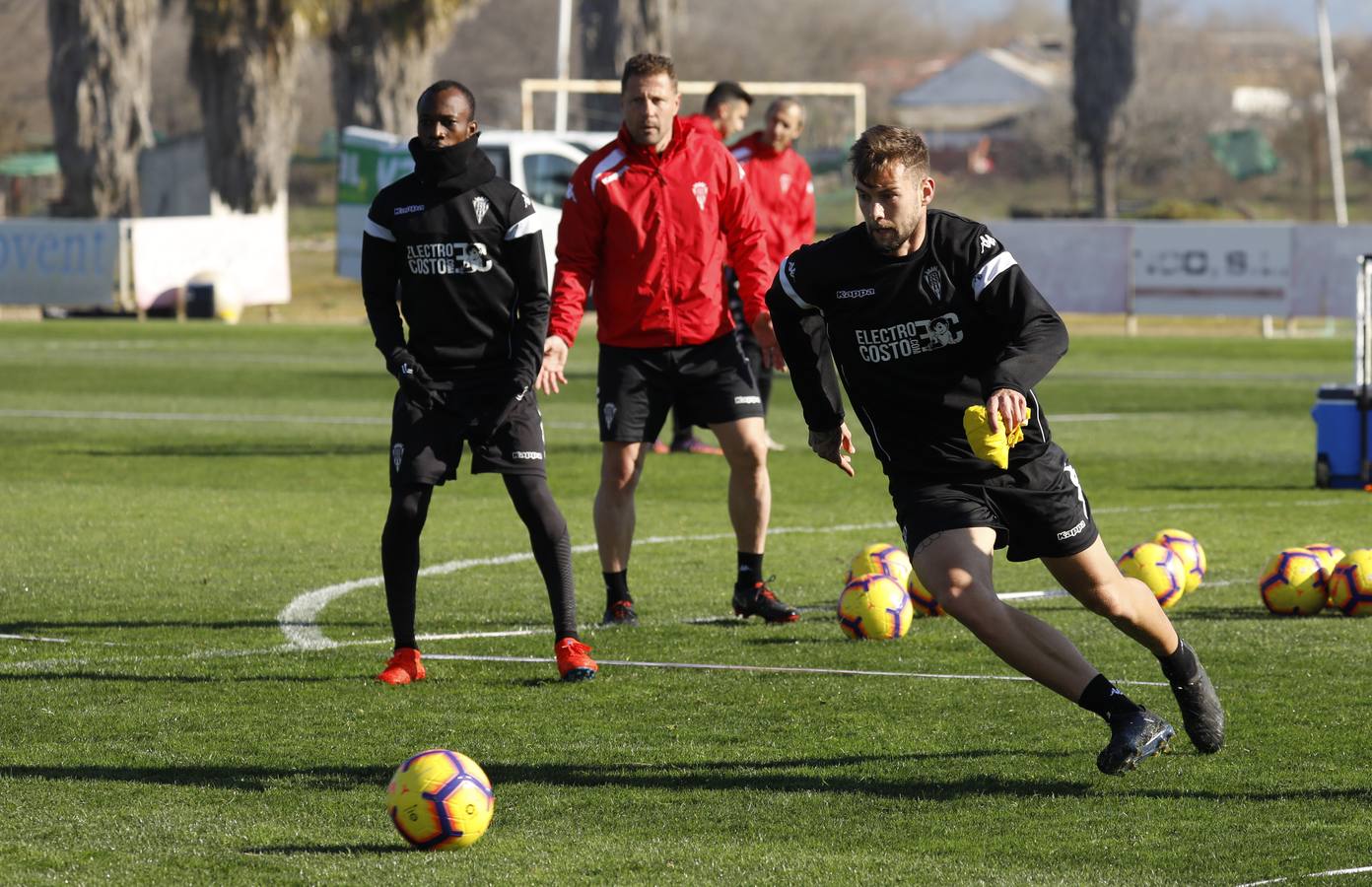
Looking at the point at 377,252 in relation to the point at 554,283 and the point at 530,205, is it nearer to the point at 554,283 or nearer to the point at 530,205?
the point at 530,205

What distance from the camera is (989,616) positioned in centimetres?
579

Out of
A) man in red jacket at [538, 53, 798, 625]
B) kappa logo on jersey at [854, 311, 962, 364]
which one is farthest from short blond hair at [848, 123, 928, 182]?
man in red jacket at [538, 53, 798, 625]

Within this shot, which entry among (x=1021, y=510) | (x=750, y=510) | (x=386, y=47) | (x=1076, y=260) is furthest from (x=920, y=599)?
(x=386, y=47)

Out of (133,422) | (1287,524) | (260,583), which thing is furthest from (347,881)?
(133,422)

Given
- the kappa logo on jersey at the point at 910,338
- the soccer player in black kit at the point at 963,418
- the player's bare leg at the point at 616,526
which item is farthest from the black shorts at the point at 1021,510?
the player's bare leg at the point at 616,526

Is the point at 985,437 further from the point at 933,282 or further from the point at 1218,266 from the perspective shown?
the point at 1218,266

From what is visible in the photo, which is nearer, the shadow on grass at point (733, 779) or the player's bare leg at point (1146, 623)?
the shadow on grass at point (733, 779)

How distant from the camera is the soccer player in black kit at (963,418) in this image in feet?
19.1

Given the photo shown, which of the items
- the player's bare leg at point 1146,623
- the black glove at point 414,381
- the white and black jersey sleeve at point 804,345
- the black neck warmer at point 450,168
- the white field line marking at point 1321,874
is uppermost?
the black neck warmer at point 450,168

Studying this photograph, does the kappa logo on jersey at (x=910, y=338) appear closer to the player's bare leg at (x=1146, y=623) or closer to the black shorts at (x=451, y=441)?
the player's bare leg at (x=1146, y=623)

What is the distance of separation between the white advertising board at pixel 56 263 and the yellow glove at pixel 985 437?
3061 centimetres

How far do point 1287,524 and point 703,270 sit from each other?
185 inches

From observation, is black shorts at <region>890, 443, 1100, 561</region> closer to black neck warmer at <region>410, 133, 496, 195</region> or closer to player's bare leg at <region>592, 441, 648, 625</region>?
black neck warmer at <region>410, 133, 496, 195</region>

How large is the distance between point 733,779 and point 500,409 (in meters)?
1.99
